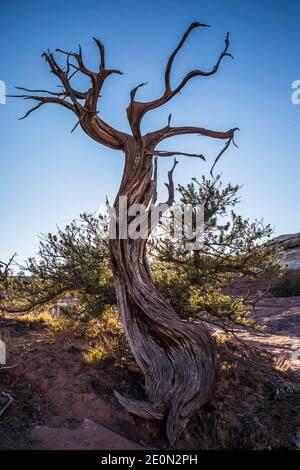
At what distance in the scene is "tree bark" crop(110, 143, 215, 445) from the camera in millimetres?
4926

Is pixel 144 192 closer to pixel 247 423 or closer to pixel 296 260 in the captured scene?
pixel 247 423

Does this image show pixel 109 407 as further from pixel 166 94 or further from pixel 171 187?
pixel 166 94

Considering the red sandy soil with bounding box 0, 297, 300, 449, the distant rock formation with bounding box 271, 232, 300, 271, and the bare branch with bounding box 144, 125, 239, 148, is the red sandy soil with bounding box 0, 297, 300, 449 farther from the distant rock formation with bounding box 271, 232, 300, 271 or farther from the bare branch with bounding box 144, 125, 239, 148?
the distant rock formation with bounding box 271, 232, 300, 271

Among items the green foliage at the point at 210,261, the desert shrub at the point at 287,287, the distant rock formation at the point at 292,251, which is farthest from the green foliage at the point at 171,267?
the desert shrub at the point at 287,287

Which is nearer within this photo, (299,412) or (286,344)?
(299,412)

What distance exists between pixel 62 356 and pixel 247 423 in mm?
3117

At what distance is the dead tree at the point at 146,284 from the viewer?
16.3 ft

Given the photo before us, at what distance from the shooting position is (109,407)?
4.70 metres

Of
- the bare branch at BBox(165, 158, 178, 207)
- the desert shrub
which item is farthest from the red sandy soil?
the desert shrub

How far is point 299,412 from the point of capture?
17.5 ft

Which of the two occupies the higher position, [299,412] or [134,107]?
[134,107]

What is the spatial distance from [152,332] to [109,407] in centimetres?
123

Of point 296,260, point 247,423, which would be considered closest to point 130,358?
point 247,423

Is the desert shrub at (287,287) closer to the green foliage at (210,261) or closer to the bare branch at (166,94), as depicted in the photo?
the green foliage at (210,261)
